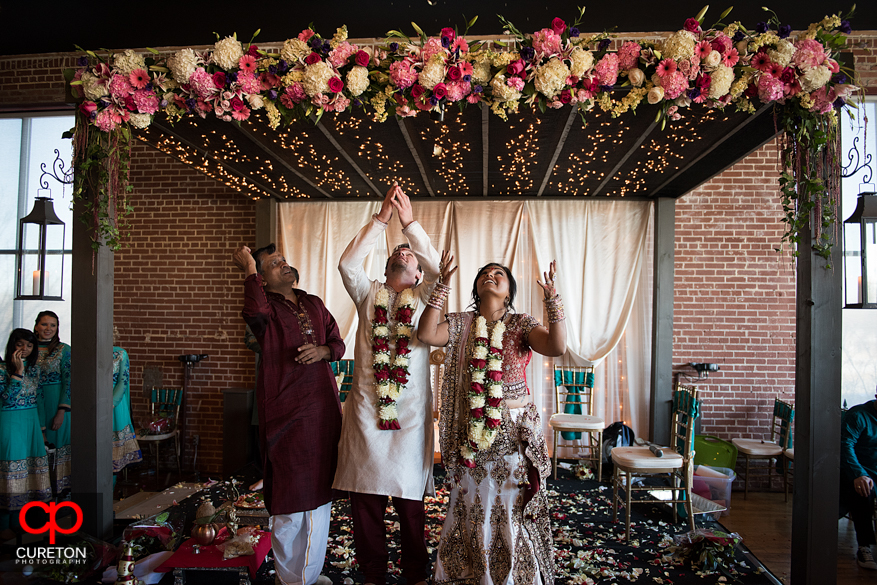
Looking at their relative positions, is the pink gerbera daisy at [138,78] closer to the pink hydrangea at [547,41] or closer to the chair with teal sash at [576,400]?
the pink hydrangea at [547,41]

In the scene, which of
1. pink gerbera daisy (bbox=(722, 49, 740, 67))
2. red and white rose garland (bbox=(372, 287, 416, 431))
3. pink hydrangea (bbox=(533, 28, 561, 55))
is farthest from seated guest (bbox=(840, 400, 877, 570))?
pink hydrangea (bbox=(533, 28, 561, 55))

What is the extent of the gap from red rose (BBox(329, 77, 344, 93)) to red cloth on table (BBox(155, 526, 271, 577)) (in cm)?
274

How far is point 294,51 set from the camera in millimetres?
2975

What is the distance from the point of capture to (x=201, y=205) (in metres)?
6.34

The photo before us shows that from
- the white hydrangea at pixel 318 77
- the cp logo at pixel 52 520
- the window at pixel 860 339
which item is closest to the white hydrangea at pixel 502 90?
the white hydrangea at pixel 318 77

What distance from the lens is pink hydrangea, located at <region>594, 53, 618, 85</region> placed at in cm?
286

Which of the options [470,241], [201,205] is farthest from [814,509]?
[201,205]

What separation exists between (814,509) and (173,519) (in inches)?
172

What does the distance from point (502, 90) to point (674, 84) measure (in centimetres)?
97

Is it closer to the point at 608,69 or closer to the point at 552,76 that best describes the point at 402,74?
the point at 552,76

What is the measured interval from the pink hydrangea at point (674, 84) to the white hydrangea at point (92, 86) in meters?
3.36

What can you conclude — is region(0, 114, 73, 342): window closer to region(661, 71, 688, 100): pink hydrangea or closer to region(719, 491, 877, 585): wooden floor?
region(661, 71, 688, 100): pink hydrangea

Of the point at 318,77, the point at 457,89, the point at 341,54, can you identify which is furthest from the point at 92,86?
the point at 457,89

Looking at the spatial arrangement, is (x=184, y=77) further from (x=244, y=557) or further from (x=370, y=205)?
(x=370, y=205)
